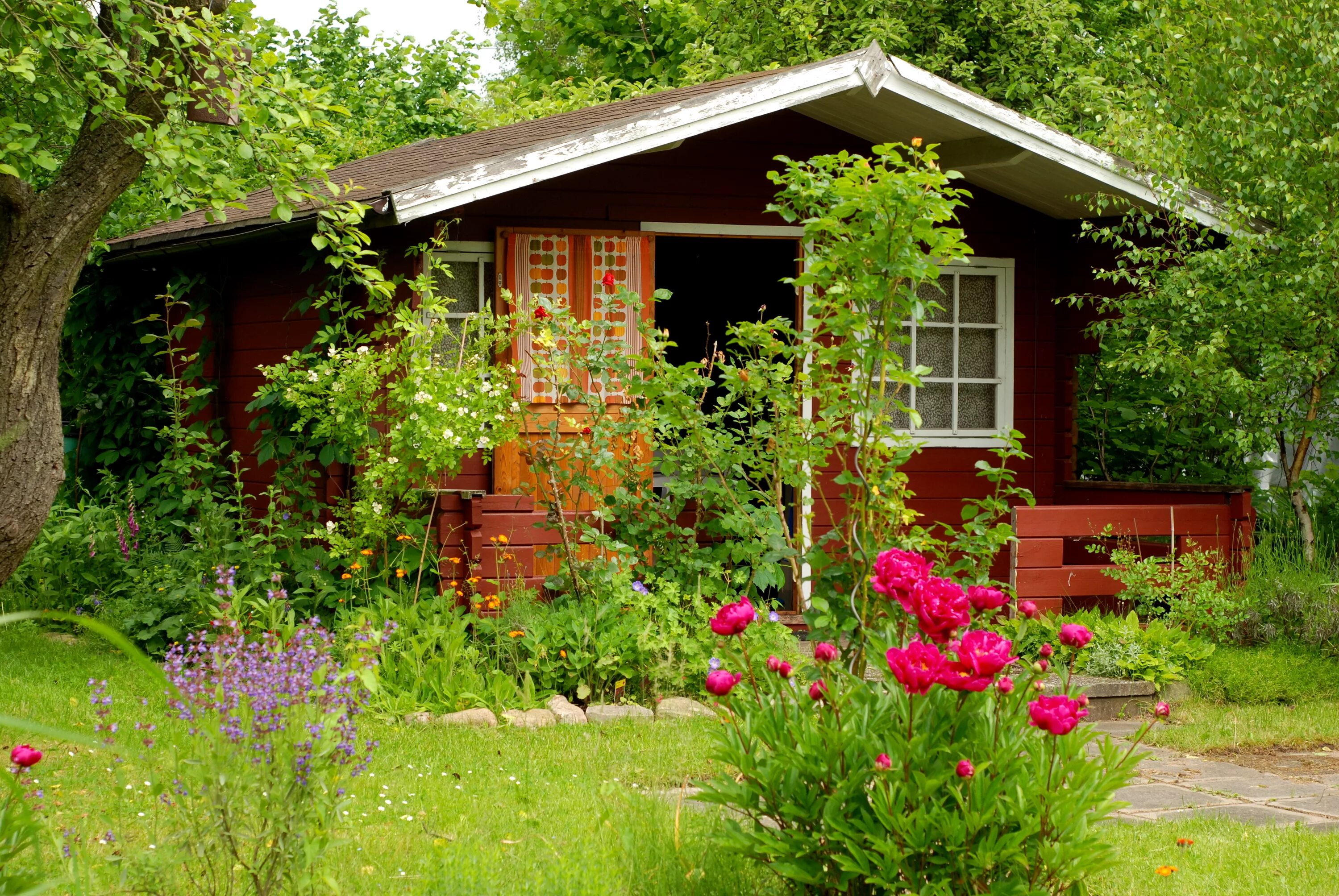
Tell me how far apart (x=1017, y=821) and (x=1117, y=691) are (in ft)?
13.2

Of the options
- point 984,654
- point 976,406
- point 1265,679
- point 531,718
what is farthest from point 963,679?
point 976,406

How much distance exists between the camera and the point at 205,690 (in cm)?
347

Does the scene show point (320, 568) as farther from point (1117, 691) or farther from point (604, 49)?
point (604, 49)

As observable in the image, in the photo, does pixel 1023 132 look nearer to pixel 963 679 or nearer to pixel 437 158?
pixel 437 158

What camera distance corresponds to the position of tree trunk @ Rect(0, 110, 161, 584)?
20.4 ft

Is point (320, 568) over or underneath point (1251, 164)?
underneath

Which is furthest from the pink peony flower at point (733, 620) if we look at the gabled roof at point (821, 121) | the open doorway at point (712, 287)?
the open doorway at point (712, 287)

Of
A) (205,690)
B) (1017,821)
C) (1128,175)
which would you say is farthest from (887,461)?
(1128,175)

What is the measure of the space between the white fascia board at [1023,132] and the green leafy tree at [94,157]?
3.59 metres

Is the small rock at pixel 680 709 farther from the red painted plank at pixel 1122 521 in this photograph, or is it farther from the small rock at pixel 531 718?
the red painted plank at pixel 1122 521

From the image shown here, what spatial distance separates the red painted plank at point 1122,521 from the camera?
25.4ft

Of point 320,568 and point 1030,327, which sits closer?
point 320,568

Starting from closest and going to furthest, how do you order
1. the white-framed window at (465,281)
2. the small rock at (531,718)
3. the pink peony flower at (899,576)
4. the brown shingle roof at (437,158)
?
1. the pink peony flower at (899,576)
2. the small rock at (531,718)
3. the brown shingle roof at (437,158)
4. the white-framed window at (465,281)

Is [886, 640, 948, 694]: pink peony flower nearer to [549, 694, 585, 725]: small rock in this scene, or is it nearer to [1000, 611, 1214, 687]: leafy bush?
[549, 694, 585, 725]: small rock
